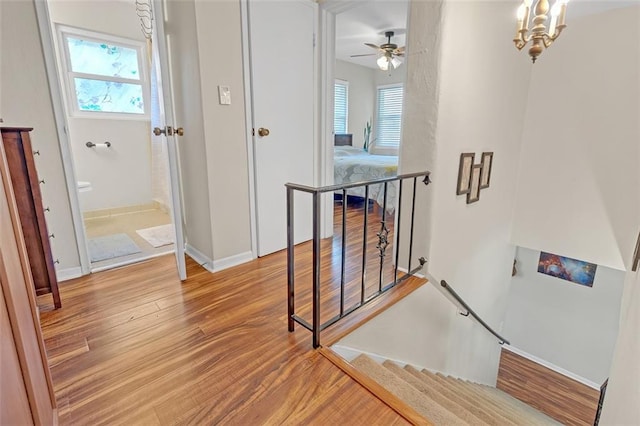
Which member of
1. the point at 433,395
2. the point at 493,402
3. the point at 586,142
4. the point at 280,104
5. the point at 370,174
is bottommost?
the point at 493,402

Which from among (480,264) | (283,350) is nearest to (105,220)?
(283,350)

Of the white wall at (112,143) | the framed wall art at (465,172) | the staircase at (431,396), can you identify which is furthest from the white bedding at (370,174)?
the white wall at (112,143)

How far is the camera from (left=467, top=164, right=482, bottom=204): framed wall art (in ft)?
8.43

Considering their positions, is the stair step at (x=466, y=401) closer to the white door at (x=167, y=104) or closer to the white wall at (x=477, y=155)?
the white wall at (x=477, y=155)

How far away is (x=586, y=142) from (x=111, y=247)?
461cm

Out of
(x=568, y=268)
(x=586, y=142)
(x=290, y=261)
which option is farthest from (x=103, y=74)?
(x=568, y=268)

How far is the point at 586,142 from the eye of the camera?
3.11m

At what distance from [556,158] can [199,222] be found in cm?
357

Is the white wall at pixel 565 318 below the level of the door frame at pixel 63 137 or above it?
below

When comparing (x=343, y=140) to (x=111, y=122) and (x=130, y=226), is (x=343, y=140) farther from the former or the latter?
(x=130, y=226)

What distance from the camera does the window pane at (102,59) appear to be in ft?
11.2

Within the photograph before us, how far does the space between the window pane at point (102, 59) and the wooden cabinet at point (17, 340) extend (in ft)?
11.4

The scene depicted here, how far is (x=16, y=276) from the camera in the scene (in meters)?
0.78

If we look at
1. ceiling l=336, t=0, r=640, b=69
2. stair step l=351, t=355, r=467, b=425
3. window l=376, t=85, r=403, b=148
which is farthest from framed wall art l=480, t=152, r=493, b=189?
window l=376, t=85, r=403, b=148
